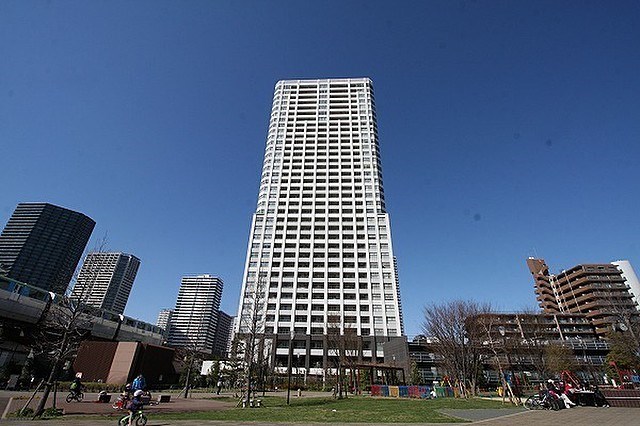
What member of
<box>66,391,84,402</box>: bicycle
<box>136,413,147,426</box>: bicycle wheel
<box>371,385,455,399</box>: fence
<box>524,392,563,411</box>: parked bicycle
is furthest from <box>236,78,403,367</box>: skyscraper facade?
<box>136,413,147,426</box>: bicycle wheel

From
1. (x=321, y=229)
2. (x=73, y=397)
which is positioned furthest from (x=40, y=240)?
(x=73, y=397)

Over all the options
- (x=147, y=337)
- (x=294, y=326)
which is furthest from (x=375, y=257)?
(x=147, y=337)

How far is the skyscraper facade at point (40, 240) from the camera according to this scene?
376ft

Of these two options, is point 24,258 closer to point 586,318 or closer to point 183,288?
point 183,288

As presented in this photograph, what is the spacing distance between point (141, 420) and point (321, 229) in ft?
219

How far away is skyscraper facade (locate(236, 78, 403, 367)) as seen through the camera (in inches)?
2606

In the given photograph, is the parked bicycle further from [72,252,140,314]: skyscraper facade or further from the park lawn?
[72,252,140,314]: skyscraper facade

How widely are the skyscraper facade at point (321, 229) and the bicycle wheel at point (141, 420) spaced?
143 ft

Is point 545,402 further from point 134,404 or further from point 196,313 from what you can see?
point 196,313

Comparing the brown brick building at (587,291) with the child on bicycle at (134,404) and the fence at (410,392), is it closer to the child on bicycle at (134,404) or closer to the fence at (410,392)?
the fence at (410,392)

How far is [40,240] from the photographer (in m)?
126

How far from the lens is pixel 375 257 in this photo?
73.9m

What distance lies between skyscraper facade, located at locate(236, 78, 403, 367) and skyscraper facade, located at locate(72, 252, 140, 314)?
2589 cm

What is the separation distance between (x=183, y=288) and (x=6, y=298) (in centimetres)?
17416
